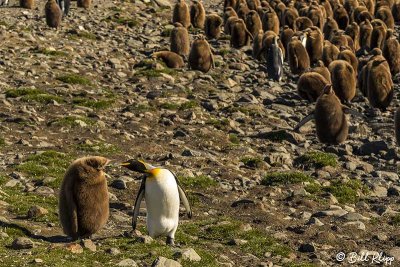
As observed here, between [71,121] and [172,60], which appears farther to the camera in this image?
[172,60]

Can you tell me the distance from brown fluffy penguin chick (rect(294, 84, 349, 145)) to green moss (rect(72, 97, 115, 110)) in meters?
4.13

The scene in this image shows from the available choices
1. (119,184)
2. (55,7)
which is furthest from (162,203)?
(55,7)

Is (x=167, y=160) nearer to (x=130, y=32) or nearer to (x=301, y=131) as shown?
(x=301, y=131)

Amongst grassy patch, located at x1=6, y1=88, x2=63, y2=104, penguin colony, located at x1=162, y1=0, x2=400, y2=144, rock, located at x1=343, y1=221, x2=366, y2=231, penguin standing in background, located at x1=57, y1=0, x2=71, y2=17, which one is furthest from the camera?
penguin standing in background, located at x1=57, y1=0, x2=71, y2=17

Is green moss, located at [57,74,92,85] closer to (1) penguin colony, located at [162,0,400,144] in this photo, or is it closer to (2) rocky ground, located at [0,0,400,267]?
(2) rocky ground, located at [0,0,400,267]

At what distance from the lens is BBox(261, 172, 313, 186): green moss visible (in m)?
12.2

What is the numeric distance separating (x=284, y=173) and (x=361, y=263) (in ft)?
11.9

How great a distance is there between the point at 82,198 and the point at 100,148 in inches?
197

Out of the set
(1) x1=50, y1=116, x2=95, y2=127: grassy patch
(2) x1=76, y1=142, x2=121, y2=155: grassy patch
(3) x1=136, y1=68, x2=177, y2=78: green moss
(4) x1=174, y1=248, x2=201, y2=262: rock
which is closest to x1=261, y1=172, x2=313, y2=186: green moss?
(2) x1=76, y1=142, x2=121, y2=155: grassy patch

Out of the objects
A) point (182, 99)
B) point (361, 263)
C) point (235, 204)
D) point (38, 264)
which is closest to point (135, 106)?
point (182, 99)

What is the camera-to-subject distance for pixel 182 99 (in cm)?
1756

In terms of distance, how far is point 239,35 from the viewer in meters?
26.0

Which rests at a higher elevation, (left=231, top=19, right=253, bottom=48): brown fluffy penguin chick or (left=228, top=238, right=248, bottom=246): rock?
(left=228, top=238, right=248, bottom=246): rock

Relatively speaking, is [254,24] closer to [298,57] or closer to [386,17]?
[298,57]
